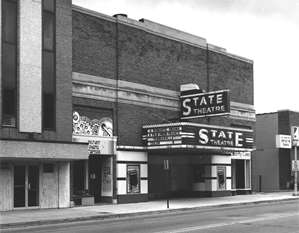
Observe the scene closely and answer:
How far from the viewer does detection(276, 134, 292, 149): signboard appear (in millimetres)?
45812

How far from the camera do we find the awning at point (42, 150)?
23.8 m

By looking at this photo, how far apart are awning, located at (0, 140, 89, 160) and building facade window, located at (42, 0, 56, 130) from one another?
1278 millimetres

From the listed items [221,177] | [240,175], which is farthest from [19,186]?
[240,175]

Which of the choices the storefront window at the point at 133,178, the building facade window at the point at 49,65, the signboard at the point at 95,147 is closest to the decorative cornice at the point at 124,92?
the building facade window at the point at 49,65

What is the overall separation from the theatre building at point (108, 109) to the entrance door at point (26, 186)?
0.05 m

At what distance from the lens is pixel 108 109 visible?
30.4 meters

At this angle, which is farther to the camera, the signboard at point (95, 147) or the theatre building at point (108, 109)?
the signboard at point (95, 147)

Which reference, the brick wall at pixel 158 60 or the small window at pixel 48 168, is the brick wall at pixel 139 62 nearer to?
the brick wall at pixel 158 60

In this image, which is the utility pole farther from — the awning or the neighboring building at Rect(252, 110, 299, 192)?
the awning

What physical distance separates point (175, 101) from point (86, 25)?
852cm

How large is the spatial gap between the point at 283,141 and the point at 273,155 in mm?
2298

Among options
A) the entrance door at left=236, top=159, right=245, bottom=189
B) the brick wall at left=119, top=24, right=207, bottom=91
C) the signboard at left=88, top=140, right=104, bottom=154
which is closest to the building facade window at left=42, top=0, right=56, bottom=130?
the signboard at left=88, top=140, right=104, bottom=154

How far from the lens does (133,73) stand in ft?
104

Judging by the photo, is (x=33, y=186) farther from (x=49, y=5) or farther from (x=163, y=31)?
(x=163, y=31)
